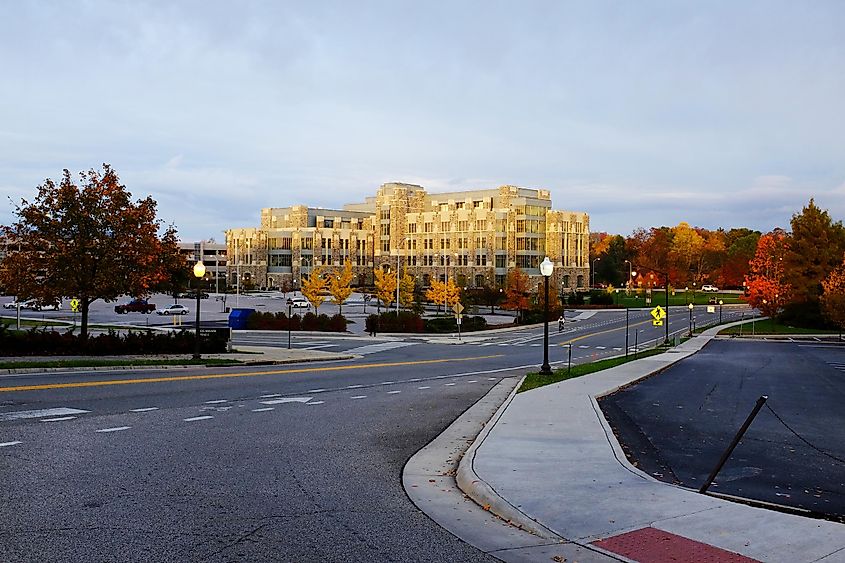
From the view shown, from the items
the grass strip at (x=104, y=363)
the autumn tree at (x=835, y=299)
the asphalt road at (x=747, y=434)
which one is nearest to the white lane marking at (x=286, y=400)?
the asphalt road at (x=747, y=434)

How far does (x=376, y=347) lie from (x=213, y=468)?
35.4 metres

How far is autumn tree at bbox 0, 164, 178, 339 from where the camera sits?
27906 millimetres

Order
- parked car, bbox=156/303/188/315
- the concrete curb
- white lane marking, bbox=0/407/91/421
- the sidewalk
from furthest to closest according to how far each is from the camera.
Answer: parked car, bbox=156/303/188/315 → white lane marking, bbox=0/407/91/421 → the concrete curb → the sidewalk

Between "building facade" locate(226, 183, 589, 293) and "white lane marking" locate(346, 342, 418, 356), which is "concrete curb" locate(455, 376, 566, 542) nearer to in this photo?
"white lane marking" locate(346, 342, 418, 356)

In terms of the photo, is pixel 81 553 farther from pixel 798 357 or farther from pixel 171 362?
pixel 798 357

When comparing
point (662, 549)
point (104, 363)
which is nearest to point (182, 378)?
point (104, 363)

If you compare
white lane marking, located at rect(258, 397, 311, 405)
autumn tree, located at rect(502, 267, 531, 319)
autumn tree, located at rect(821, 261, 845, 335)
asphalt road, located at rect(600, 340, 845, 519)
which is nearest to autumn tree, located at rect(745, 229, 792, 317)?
autumn tree, located at rect(821, 261, 845, 335)

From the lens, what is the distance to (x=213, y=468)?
32.5 ft

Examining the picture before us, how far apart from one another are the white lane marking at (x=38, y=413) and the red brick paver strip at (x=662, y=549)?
10.7 meters

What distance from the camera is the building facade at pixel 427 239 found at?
126 metres

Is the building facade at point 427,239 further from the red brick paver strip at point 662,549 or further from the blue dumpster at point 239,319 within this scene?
the red brick paver strip at point 662,549

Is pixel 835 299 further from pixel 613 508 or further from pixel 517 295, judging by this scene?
pixel 613 508

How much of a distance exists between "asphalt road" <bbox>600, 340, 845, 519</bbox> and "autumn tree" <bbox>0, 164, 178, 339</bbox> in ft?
61.5

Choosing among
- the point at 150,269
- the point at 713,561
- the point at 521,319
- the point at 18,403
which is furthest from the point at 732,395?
the point at 521,319
